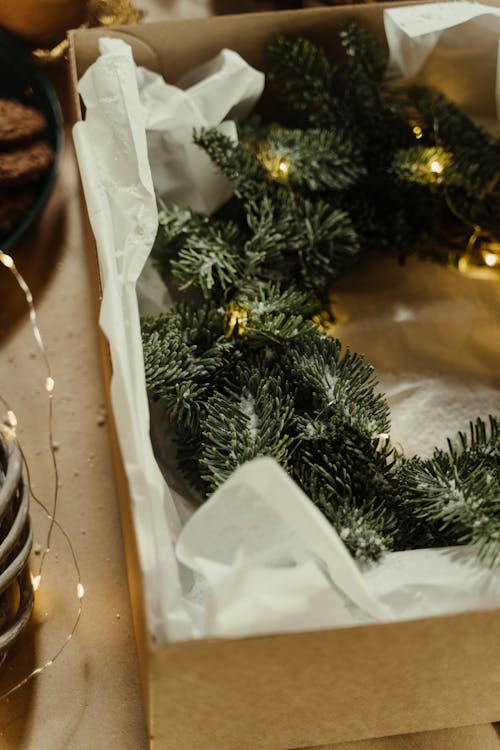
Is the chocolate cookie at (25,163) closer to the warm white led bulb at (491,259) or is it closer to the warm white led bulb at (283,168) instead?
the warm white led bulb at (283,168)

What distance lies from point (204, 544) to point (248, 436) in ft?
0.31

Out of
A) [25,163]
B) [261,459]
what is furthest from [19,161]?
[261,459]

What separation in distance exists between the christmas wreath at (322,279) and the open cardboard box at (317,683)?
6cm

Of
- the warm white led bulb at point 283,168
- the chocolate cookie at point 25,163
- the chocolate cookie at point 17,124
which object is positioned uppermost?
the chocolate cookie at point 17,124

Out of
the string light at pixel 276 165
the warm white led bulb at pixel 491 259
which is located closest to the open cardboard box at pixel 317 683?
the string light at pixel 276 165

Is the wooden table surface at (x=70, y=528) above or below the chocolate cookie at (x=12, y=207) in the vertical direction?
below

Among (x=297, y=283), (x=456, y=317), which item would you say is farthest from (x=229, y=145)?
(x=456, y=317)

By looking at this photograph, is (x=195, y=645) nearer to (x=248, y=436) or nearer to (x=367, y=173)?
(x=248, y=436)

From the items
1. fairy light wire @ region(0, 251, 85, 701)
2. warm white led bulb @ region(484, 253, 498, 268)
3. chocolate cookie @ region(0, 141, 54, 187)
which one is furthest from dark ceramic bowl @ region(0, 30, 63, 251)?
warm white led bulb @ region(484, 253, 498, 268)

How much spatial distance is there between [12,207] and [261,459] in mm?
351

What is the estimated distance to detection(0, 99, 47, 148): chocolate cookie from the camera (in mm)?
606

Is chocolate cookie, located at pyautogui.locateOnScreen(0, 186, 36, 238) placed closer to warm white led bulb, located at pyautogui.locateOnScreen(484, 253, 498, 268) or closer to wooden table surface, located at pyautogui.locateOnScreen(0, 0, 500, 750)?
wooden table surface, located at pyautogui.locateOnScreen(0, 0, 500, 750)

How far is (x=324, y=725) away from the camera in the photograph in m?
0.47

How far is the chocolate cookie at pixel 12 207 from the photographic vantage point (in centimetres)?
61
